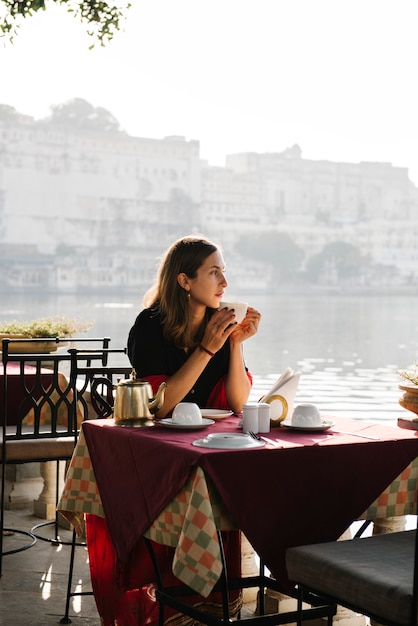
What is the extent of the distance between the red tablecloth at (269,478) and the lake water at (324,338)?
3.78m

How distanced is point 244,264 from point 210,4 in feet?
49.7

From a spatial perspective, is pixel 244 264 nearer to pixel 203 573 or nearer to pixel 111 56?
pixel 111 56

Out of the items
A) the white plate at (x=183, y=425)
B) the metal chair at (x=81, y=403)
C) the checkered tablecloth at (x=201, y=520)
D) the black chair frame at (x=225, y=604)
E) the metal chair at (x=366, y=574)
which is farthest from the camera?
the metal chair at (x=81, y=403)

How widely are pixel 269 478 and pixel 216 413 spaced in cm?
50

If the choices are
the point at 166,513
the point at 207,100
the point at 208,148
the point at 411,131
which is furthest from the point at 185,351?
the point at 411,131

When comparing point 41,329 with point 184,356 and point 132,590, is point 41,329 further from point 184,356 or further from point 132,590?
point 132,590

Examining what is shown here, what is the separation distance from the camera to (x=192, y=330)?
257 cm

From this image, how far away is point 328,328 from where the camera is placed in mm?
46406

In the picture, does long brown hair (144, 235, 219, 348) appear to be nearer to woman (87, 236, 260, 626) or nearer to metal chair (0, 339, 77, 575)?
woman (87, 236, 260, 626)

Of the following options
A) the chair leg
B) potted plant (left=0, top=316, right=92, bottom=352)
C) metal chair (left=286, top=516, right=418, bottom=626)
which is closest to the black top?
metal chair (left=286, top=516, right=418, bottom=626)

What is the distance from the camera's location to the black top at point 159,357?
2.53 metres

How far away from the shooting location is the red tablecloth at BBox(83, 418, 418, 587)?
6.23ft

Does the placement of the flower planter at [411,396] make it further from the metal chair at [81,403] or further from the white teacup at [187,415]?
the metal chair at [81,403]

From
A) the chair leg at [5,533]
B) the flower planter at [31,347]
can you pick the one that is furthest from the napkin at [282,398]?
the flower planter at [31,347]
